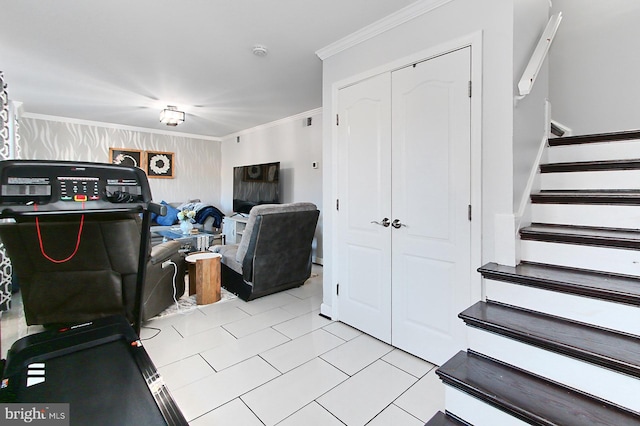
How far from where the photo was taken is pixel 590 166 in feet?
6.85

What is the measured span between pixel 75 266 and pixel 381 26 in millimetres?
3111

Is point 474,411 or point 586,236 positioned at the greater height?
point 586,236

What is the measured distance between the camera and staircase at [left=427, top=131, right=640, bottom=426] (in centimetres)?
121

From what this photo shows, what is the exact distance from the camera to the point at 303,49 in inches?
113

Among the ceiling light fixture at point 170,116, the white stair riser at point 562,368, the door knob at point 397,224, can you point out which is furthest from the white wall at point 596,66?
the ceiling light fixture at point 170,116

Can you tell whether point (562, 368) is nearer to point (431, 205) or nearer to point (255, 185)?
point (431, 205)

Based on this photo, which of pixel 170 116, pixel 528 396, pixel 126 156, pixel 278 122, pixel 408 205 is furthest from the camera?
pixel 126 156

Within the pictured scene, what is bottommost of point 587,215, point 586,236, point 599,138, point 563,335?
point 563,335

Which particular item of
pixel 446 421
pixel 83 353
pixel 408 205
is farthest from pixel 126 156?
pixel 446 421

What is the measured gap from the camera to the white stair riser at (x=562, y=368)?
118cm

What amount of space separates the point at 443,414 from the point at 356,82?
2.48 m

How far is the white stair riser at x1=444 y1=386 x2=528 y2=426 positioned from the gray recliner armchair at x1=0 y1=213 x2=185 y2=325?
95.5 inches

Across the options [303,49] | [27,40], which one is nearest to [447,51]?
[303,49]

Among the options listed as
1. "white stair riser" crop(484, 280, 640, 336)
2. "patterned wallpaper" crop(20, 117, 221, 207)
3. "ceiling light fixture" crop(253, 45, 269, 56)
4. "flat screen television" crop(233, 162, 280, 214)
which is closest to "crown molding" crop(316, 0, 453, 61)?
"ceiling light fixture" crop(253, 45, 269, 56)
